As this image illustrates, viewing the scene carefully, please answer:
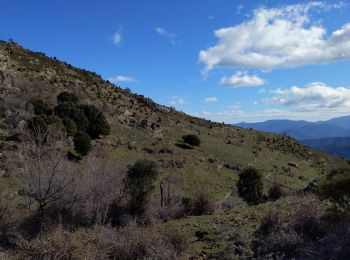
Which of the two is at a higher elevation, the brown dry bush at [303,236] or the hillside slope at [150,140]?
the hillside slope at [150,140]

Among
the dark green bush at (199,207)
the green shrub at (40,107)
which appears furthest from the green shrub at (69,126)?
the dark green bush at (199,207)

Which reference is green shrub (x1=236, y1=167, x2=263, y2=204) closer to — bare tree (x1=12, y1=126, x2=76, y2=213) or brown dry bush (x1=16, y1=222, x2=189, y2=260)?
bare tree (x1=12, y1=126, x2=76, y2=213)

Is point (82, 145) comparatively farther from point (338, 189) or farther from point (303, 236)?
point (303, 236)

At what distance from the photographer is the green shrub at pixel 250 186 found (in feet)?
92.0

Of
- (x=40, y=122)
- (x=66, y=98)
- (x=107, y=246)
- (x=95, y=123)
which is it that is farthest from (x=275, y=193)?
(x=66, y=98)

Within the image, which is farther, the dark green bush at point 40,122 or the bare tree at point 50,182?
the dark green bush at point 40,122

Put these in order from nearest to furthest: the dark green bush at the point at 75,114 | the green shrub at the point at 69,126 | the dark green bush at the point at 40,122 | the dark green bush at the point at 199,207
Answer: the dark green bush at the point at 199,207 → the dark green bush at the point at 40,122 → the green shrub at the point at 69,126 → the dark green bush at the point at 75,114

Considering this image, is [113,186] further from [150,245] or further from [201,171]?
[201,171]

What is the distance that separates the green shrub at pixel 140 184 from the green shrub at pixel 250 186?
824 centimetres

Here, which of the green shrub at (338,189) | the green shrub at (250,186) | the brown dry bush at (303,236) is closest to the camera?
the brown dry bush at (303,236)

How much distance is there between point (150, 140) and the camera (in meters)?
45.2

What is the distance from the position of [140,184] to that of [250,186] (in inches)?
386

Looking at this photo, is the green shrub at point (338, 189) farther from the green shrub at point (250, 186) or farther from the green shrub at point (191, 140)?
the green shrub at point (191, 140)

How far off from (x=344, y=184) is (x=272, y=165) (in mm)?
38249
